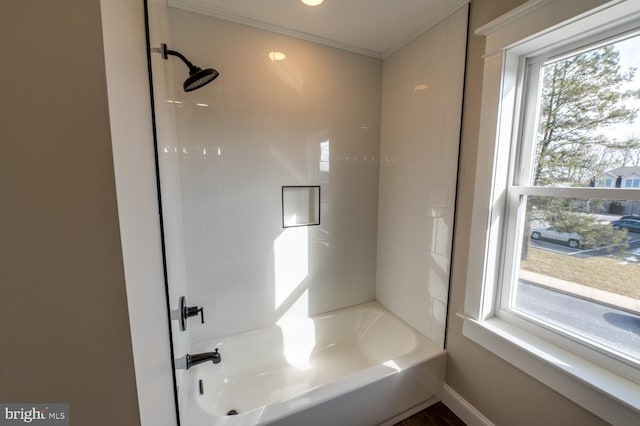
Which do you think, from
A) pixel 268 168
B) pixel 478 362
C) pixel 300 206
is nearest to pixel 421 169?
pixel 300 206

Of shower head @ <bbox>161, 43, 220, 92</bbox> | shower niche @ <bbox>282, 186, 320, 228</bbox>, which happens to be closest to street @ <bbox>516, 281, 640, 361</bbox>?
shower niche @ <bbox>282, 186, 320, 228</bbox>

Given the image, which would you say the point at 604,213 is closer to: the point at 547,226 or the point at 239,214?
the point at 547,226

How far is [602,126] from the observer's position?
1.00 meters

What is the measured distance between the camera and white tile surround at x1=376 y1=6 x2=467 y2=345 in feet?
4.82

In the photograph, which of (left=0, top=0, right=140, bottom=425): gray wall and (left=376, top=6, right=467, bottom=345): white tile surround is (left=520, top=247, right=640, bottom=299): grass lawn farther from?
(left=0, top=0, right=140, bottom=425): gray wall

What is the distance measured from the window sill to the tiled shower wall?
3.39 feet

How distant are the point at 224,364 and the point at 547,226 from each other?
204 cm

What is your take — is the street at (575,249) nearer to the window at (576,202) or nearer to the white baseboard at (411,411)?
the window at (576,202)

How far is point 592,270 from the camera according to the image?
3.40 ft

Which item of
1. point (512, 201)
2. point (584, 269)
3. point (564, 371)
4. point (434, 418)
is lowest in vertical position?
point (434, 418)

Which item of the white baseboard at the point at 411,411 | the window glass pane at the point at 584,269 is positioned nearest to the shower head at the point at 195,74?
the window glass pane at the point at 584,269

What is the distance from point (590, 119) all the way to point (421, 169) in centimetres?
79

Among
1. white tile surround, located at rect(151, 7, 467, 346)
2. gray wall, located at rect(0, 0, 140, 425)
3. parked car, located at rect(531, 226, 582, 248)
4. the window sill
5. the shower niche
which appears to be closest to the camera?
gray wall, located at rect(0, 0, 140, 425)

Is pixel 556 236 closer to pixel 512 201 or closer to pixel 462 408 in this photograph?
pixel 512 201
